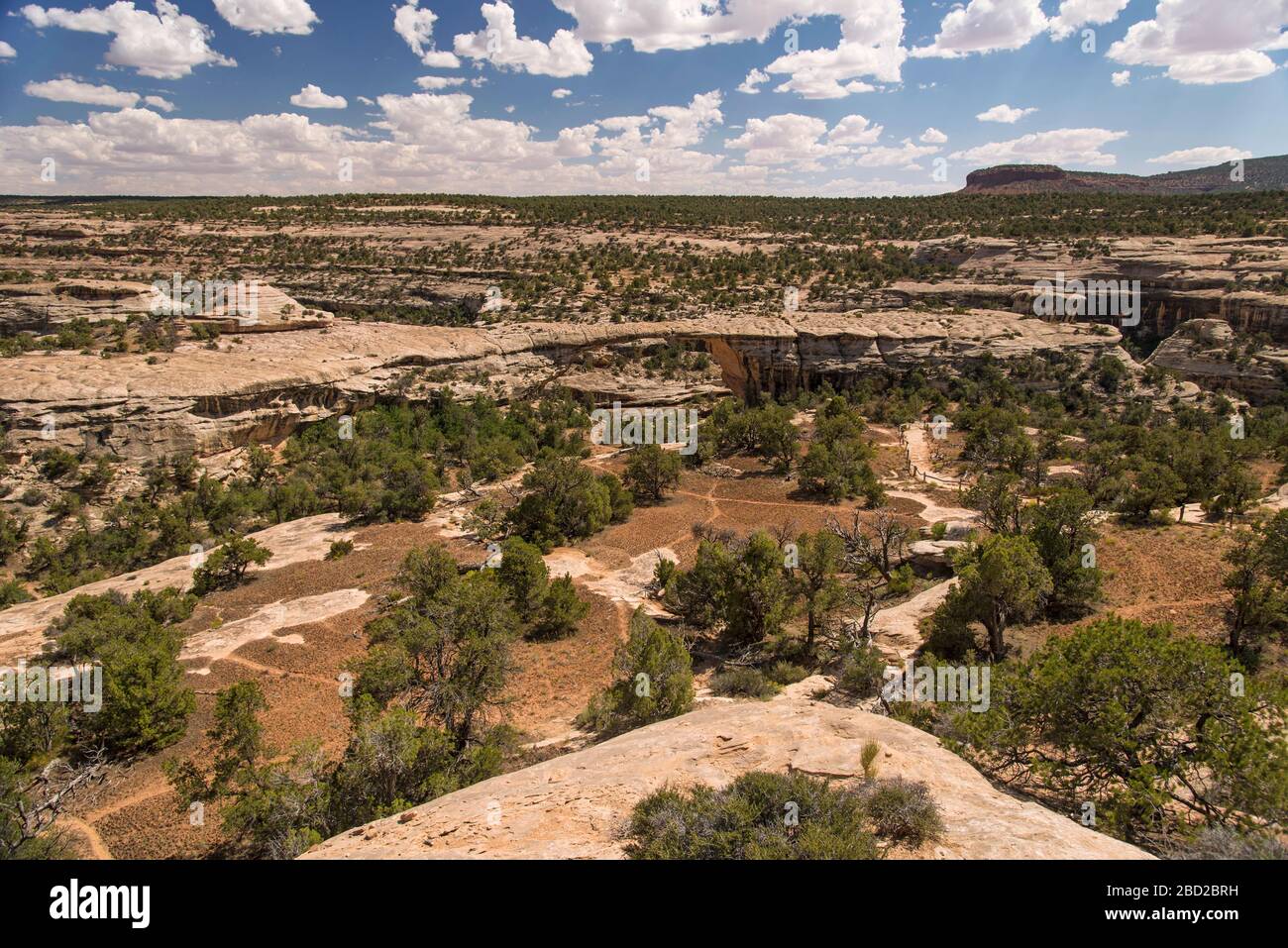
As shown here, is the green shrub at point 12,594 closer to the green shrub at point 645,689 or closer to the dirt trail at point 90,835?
the dirt trail at point 90,835

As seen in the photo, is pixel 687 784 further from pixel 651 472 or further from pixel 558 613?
pixel 651 472

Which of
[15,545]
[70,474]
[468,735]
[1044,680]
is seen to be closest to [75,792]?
[468,735]

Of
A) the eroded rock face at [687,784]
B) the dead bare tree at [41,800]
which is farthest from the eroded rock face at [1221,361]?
the dead bare tree at [41,800]

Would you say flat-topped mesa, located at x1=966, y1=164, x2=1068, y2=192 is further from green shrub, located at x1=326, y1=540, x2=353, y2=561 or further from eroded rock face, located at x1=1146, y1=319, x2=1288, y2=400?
green shrub, located at x1=326, y1=540, x2=353, y2=561

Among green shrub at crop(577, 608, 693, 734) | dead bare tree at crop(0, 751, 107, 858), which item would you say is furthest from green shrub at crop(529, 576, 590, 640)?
dead bare tree at crop(0, 751, 107, 858)

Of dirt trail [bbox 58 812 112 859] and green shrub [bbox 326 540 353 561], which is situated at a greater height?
green shrub [bbox 326 540 353 561]
